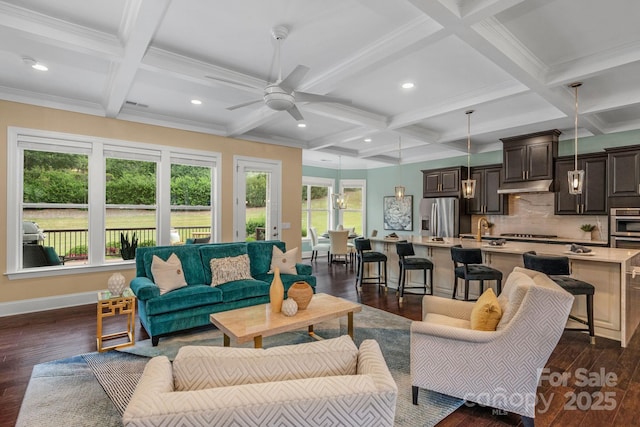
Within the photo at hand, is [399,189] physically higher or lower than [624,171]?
lower

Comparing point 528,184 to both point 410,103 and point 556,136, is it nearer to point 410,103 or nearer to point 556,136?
point 556,136

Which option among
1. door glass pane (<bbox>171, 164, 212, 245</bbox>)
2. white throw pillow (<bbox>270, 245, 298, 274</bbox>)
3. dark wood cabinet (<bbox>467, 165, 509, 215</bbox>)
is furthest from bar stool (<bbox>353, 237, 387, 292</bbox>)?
dark wood cabinet (<bbox>467, 165, 509, 215</bbox>)

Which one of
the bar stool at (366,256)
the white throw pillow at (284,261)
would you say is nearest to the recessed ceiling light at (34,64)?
the white throw pillow at (284,261)

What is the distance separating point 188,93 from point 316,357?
13.1ft

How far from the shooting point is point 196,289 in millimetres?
3570

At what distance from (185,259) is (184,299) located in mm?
727

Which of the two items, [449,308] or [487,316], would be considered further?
[449,308]

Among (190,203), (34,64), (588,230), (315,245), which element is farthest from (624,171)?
(34,64)

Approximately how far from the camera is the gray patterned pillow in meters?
3.97

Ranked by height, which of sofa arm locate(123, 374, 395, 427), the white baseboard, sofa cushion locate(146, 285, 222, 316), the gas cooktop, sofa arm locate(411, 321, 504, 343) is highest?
the gas cooktop

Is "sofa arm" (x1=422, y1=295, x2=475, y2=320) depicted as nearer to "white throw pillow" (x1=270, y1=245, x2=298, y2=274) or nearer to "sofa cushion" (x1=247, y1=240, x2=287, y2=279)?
"white throw pillow" (x1=270, y1=245, x2=298, y2=274)

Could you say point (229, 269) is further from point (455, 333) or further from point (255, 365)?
point (255, 365)

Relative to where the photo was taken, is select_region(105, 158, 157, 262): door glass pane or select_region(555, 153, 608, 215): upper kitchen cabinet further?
select_region(555, 153, 608, 215): upper kitchen cabinet

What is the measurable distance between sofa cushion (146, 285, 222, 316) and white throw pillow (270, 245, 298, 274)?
3.42 feet
